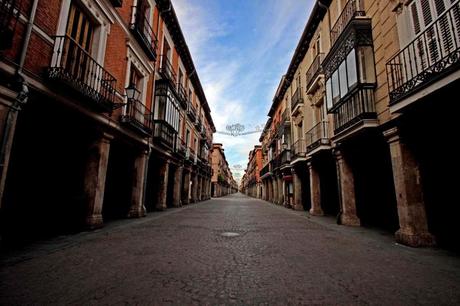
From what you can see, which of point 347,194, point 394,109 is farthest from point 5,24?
point 347,194

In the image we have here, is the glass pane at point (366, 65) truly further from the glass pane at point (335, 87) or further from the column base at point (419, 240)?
the column base at point (419, 240)

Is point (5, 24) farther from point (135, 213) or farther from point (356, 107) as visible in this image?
point (356, 107)

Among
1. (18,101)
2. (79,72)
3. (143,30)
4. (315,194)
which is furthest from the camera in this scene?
(315,194)

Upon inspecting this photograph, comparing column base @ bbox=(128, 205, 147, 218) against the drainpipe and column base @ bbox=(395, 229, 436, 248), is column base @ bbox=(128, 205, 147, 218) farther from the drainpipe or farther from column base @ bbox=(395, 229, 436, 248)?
column base @ bbox=(395, 229, 436, 248)

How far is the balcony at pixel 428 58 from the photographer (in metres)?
4.37

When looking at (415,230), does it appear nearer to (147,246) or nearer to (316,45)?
(147,246)

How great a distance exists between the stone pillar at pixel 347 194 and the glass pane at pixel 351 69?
2.86 m

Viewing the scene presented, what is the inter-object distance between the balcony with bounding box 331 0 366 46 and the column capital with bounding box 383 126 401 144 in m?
4.31

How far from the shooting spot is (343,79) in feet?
27.2

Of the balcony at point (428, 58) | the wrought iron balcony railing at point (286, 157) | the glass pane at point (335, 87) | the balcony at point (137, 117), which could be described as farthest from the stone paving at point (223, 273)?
the wrought iron balcony railing at point (286, 157)

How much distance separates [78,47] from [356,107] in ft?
28.9

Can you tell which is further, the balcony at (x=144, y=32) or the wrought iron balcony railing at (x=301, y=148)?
the wrought iron balcony railing at (x=301, y=148)

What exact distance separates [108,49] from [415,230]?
1086cm

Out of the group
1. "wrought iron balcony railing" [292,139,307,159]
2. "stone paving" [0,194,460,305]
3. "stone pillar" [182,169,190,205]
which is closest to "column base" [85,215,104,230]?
"stone paving" [0,194,460,305]
